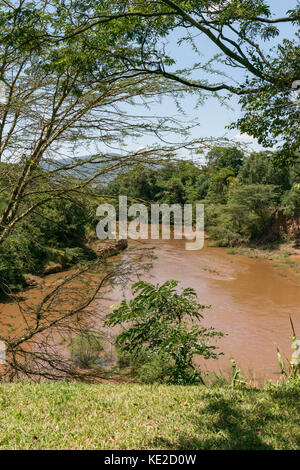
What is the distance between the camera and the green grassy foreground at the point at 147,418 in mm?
2445

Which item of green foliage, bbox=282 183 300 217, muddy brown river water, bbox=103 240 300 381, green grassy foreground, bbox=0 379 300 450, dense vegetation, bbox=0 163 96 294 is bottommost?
muddy brown river water, bbox=103 240 300 381

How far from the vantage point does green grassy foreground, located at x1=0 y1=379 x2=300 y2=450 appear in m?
2.45

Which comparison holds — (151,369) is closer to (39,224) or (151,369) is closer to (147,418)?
(147,418)

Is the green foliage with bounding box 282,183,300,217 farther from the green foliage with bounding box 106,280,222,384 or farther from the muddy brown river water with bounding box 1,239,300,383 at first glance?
the green foliage with bounding box 106,280,222,384

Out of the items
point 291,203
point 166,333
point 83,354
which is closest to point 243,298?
point 83,354

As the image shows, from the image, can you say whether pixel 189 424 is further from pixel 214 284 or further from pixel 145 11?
pixel 214 284

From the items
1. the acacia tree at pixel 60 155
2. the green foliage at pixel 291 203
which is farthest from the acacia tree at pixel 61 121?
the green foliage at pixel 291 203

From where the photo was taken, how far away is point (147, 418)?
2.90 m

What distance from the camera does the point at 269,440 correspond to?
249 centimetres

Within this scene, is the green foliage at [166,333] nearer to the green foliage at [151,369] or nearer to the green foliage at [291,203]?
the green foliage at [151,369]

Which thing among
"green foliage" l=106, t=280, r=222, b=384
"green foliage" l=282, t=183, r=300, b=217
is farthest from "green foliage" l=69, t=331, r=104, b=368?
"green foliage" l=282, t=183, r=300, b=217

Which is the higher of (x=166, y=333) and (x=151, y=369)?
(x=166, y=333)

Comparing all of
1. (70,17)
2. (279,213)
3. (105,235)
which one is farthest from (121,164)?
(279,213)

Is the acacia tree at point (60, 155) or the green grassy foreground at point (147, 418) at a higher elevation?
the acacia tree at point (60, 155)
